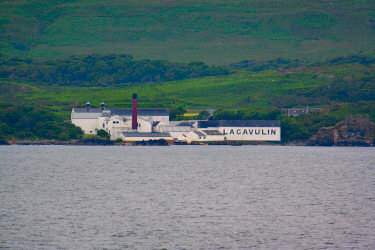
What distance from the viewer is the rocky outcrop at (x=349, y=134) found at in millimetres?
111812

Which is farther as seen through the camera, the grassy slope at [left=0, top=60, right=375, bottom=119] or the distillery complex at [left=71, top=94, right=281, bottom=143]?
the grassy slope at [left=0, top=60, right=375, bottom=119]

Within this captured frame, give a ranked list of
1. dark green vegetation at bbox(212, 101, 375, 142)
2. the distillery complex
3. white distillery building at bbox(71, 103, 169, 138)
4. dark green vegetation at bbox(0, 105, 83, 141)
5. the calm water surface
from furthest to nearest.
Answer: dark green vegetation at bbox(212, 101, 375, 142) < the distillery complex < white distillery building at bbox(71, 103, 169, 138) < dark green vegetation at bbox(0, 105, 83, 141) < the calm water surface

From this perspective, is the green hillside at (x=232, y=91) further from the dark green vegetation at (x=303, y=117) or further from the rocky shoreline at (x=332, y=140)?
the rocky shoreline at (x=332, y=140)

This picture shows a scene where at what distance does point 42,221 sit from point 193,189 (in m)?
15.5

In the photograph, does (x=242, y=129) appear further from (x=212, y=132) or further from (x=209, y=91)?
(x=209, y=91)

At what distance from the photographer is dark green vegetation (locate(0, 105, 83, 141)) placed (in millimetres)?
110750

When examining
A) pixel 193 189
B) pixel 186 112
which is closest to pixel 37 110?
pixel 186 112

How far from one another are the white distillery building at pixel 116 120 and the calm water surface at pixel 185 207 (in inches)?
1919

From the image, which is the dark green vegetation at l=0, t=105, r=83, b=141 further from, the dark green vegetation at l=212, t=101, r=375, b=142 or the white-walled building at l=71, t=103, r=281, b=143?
the dark green vegetation at l=212, t=101, r=375, b=142

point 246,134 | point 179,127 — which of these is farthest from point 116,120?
point 246,134

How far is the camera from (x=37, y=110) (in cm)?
11769

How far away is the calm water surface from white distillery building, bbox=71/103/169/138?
4874 cm

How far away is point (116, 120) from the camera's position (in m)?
114

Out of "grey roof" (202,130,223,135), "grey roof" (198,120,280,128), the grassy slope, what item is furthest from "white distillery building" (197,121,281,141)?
the grassy slope
